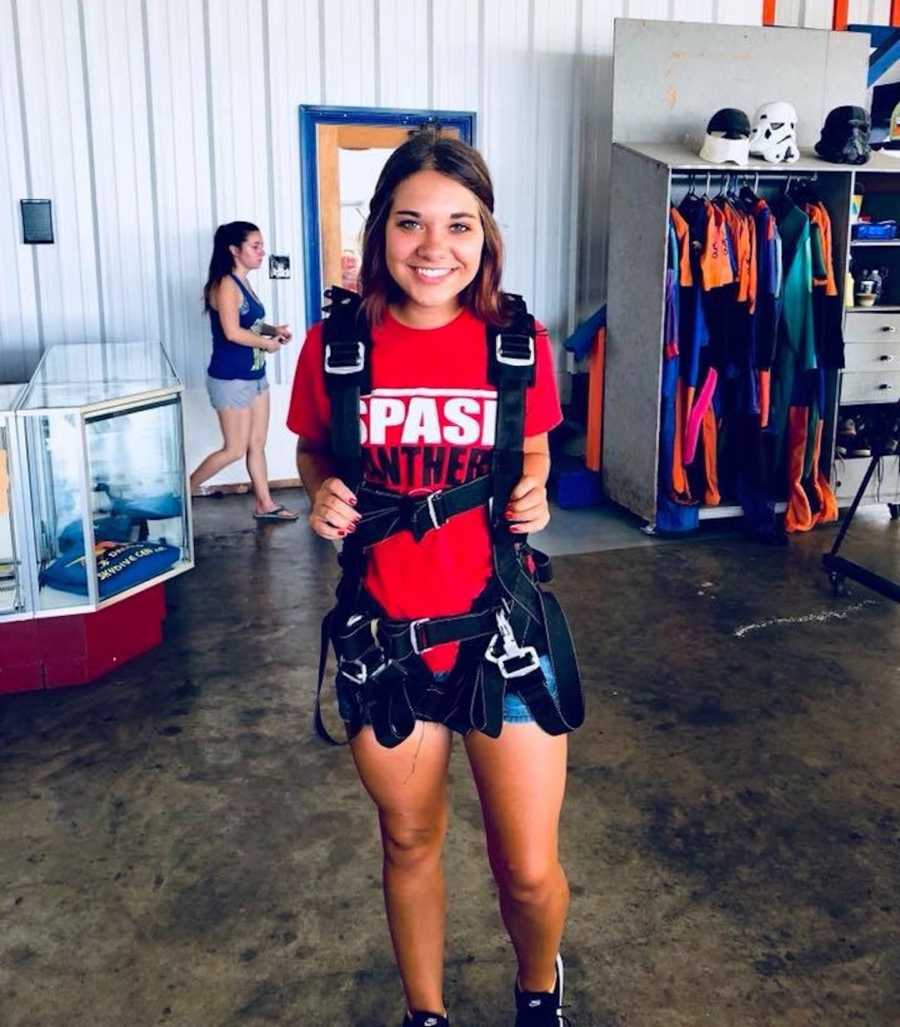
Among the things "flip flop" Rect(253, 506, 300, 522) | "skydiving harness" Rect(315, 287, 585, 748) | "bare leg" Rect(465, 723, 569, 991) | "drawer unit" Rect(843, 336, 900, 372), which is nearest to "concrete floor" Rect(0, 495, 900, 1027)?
"bare leg" Rect(465, 723, 569, 991)

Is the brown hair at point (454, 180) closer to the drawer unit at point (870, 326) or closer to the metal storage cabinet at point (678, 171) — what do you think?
the metal storage cabinet at point (678, 171)

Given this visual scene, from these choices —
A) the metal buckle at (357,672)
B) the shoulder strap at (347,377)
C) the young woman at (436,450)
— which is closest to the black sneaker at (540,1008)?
the young woman at (436,450)

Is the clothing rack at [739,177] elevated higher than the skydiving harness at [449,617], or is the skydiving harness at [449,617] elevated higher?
the clothing rack at [739,177]

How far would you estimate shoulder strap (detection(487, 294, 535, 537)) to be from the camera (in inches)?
67.2

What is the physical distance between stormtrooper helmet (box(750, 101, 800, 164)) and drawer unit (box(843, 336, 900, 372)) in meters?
1.10

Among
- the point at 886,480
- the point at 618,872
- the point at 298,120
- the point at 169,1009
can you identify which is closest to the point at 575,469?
the point at 886,480

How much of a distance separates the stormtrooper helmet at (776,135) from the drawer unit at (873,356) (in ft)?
3.60

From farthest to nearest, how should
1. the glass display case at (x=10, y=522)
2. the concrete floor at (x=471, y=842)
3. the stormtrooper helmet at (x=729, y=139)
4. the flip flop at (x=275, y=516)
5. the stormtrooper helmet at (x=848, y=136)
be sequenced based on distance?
1. the flip flop at (x=275, y=516)
2. the stormtrooper helmet at (x=848, y=136)
3. the stormtrooper helmet at (x=729, y=139)
4. the glass display case at (x=10, y=522)
5. the concrete floor at (x=471, y=842)

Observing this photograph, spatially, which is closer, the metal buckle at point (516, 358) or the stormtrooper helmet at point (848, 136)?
the metal buckle at point (516, 358)

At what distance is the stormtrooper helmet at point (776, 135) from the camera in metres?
5.66

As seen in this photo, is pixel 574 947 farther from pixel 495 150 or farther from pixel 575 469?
pixel 495 150

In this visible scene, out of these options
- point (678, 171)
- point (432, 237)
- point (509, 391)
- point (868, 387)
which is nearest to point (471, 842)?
point (509, 391)

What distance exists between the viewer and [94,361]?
4910 millimetres

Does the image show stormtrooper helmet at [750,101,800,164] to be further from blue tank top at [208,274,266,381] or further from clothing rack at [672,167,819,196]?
blue tank top at [208,274,266,381]
